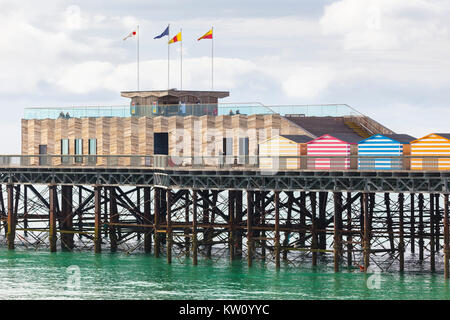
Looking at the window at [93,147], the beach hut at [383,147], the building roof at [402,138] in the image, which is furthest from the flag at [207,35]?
the building roof at [402,138]

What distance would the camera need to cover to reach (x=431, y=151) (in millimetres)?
64688

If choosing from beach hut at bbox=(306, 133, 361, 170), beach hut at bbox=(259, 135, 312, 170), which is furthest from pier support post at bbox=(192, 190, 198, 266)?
beach hut at bbox=(306, 133, 361, 170)

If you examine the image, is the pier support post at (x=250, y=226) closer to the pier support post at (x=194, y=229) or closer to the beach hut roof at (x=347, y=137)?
the pier support post at (x=194, y=229)

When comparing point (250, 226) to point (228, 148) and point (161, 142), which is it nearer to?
point (228, 148)

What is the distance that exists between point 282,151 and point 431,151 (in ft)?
35.5

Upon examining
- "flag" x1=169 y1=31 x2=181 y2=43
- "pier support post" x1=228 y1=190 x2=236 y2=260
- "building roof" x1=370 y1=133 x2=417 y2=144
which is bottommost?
"pier support post" x1=228 y1=190 x2=236 y2=260

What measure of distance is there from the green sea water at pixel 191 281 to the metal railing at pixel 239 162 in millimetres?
7009

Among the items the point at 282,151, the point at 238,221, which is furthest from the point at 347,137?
the point at 238,221

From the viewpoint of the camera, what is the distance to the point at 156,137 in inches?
3164

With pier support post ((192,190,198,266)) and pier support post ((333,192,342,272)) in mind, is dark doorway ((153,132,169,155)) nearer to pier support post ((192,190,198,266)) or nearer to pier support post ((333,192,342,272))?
pier support post ((192,190,198,266))

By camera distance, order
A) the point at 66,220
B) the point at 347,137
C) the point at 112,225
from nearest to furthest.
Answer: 1. the point at 347,137
2. the point at 112,225
3. the point at 66,220

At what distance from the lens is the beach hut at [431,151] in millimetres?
62406

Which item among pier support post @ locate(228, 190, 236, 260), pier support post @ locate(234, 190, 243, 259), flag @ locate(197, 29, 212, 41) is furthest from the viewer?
flag @ locate(197, 29, 212, 41)

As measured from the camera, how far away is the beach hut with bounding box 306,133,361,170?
215 ft
